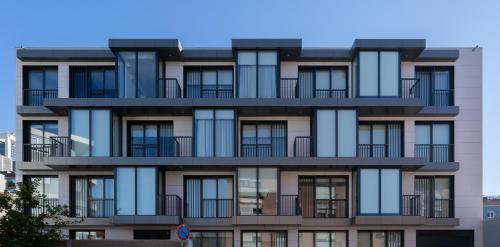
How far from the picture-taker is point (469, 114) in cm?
1820

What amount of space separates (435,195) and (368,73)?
7119mm

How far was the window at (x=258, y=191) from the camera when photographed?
16797 mm

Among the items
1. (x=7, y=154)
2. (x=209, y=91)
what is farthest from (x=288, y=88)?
(x=7, y=154)

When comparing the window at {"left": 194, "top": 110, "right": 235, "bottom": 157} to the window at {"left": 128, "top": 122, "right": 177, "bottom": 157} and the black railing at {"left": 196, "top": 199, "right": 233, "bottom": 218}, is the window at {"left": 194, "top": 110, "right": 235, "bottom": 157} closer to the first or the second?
the window at {"left": 128, "top": 122, "right": 177, "bottom": 157}

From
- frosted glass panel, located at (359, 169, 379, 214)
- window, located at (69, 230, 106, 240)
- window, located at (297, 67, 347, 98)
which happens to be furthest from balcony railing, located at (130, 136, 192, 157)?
frosted glass panel, located at (359, 169, 379, 214)

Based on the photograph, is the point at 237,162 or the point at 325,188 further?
the point at 325,188

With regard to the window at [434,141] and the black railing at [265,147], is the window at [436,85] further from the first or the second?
the black railing at [265,147]

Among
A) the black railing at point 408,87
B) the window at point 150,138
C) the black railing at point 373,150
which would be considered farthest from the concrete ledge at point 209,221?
the black railing at point 408,87

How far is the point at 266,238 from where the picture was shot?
17.4 m

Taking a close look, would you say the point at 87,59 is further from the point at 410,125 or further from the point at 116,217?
the point at 410,125

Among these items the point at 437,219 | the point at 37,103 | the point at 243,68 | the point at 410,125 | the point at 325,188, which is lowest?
the point at 437,219

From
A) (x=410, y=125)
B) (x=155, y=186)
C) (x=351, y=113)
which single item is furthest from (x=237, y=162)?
(x=410, y=125)

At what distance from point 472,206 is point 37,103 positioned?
22631mm

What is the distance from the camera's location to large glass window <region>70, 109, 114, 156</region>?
1702cm
